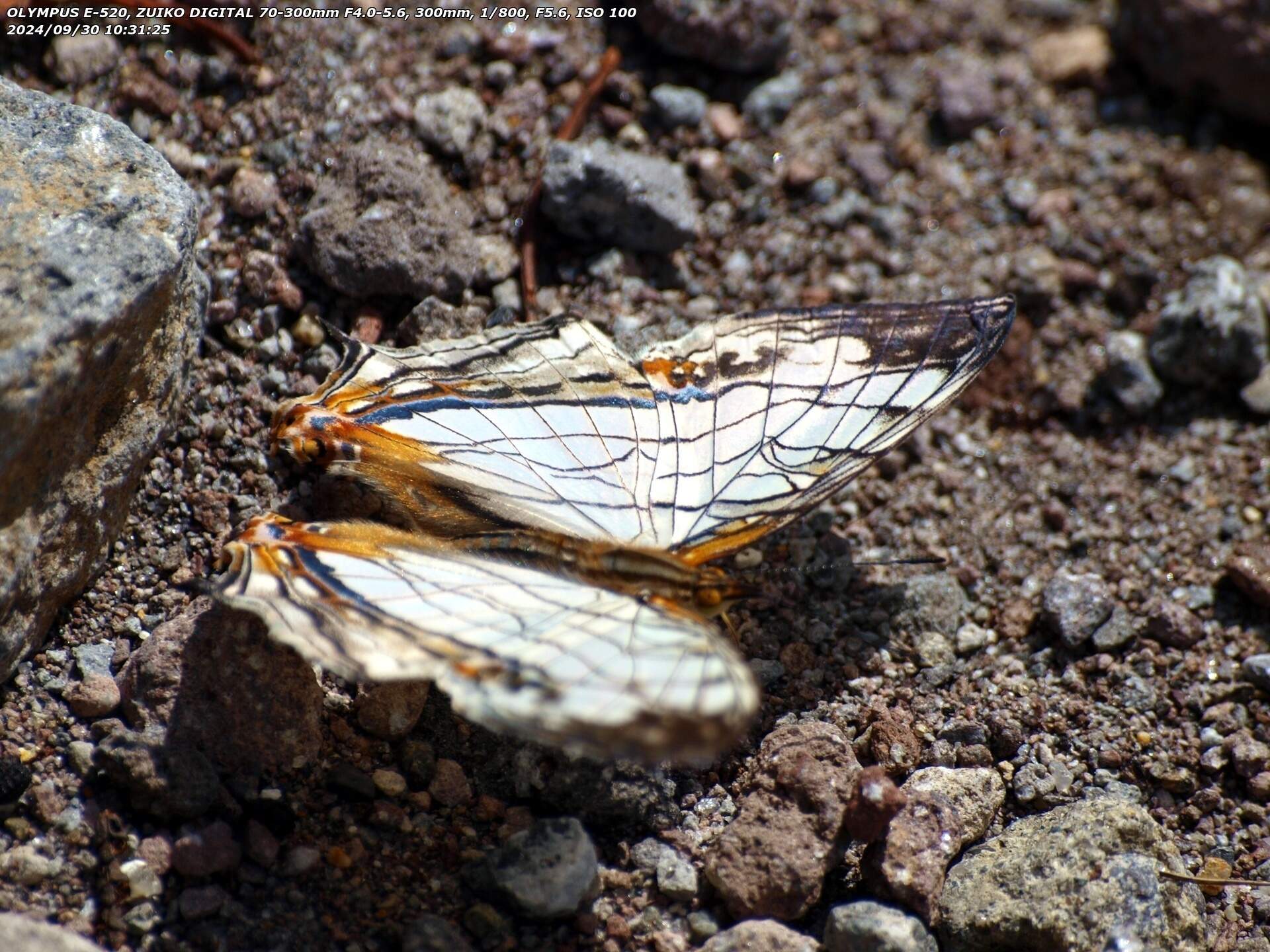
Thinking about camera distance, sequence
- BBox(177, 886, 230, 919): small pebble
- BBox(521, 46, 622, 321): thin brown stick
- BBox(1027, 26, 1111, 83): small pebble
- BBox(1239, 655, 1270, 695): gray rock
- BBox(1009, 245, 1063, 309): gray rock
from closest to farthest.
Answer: BBox(177, 886, 230, 919): small pebble → BBox(1239, 655, 1270, 695): gray rock → BBox(521, 46, 622, 321): thin brown stick → BBox(1009, 245, 1063, 309): gray rock → BBox(1027, 26, 1111, 83): small pebble

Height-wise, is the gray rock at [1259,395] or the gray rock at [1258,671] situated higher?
the gray rock at [1259,395]

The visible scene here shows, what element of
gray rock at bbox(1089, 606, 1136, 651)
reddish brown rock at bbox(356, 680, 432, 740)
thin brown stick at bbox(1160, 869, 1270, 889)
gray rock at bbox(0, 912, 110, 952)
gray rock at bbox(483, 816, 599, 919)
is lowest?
gray rock at bbox(0, 912, 110, 952)

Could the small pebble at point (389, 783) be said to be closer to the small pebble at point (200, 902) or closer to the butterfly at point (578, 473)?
the small pebble at point (200, 902)

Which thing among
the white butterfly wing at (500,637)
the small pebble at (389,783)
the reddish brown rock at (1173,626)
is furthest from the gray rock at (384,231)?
the reddish brown rock at (1173,626)

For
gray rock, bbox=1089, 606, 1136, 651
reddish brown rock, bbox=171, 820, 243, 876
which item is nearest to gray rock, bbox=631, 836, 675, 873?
reddish brown rock, bbox=171, 820, 243, 876

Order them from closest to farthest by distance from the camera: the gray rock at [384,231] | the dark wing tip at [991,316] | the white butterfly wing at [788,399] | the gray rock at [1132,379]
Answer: the white butterfly wing at [788,399] → the dark wing tip at [991,316] → the gray rock at [384,231] → the gray rock at [1132,379]

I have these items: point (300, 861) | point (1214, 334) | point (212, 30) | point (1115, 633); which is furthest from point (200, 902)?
point (1214, 334)

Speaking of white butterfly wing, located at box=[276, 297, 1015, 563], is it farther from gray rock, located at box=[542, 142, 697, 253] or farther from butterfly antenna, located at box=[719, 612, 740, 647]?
gray rock, located at box=[542, 142, 697, 253]
